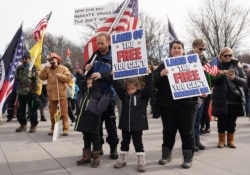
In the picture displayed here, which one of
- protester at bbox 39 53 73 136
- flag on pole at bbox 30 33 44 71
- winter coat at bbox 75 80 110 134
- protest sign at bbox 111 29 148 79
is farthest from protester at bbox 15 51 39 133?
protest sign at bbox 111 29 148 79

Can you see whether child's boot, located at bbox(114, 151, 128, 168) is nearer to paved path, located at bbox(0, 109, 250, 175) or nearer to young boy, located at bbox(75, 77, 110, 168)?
paved path, located at bbox(0, 109, 250, 175)

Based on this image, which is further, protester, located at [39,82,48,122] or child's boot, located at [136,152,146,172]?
protester, located at [39,82,48,122]

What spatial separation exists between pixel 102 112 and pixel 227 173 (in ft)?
6.94

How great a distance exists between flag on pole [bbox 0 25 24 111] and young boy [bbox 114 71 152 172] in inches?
98.0

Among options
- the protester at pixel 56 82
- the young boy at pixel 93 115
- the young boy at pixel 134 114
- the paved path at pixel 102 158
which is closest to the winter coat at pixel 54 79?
the protester at pixel 56 82

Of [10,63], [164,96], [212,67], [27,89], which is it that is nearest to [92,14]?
[27,89]

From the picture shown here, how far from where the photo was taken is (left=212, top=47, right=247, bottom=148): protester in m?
7.09

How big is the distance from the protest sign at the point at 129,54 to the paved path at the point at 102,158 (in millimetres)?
1438

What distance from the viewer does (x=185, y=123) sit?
5777mm

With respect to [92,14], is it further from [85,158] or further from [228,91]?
[85,158]

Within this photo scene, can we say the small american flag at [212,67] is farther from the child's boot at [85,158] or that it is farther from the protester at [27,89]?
the protester at [27,89]

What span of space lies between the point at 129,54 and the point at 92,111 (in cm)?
104

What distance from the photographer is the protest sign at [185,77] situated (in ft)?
18.6

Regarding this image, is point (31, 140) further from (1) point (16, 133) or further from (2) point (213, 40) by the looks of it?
(2) point (213, 40)
